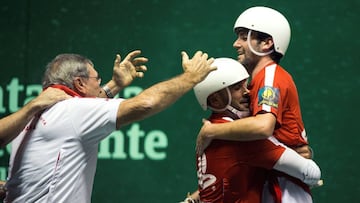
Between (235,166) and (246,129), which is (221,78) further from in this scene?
(235,166)

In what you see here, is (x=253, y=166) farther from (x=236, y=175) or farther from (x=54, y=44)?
(x=54, y=44)

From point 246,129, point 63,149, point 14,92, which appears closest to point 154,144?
point 14,92

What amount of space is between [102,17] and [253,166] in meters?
2.81

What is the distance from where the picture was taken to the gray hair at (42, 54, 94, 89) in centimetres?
355

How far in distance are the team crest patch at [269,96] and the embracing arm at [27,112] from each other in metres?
0.88

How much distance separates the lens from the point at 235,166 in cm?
335

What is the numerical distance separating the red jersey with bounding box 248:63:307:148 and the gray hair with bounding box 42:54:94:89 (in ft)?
2.69

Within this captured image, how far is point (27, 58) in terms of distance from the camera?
5.93 meters

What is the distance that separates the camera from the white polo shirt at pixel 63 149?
10.8ft

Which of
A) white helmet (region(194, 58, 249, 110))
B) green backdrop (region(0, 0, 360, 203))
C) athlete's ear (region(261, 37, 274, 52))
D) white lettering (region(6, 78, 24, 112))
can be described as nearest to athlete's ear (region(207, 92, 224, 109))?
white helmet (region(194, 58, 249, 110))

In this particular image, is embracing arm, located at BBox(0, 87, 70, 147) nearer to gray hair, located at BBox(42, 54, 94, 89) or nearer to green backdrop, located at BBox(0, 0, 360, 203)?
gray hair, located at BBox(42, 54, 94, 89)

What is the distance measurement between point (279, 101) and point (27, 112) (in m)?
1.15

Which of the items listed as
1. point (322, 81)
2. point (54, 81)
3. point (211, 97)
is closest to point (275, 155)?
point (211, 97)

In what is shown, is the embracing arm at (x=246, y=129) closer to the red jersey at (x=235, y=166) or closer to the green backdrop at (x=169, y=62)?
the red jersey at (x=235, y=166)
